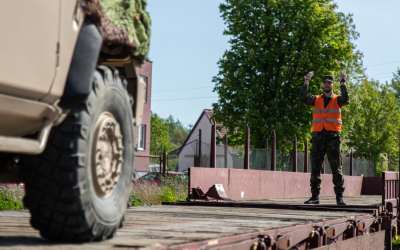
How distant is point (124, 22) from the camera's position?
12.9 ft

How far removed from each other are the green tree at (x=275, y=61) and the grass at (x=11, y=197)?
66.2ft

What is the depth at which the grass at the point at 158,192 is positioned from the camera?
44.6ft

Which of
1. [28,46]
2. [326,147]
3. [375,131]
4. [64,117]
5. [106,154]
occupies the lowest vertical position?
[106,154]

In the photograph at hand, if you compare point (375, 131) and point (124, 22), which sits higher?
point (375, 131)

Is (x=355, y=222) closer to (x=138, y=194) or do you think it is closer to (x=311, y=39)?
(x=138, y=194)

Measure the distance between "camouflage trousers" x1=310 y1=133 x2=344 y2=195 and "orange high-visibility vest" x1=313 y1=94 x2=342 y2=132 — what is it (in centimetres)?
16

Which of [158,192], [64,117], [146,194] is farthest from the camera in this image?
[158,192]

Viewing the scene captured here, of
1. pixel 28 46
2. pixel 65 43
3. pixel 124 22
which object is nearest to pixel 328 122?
pixel 124 22

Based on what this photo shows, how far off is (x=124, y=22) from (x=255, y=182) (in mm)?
11495

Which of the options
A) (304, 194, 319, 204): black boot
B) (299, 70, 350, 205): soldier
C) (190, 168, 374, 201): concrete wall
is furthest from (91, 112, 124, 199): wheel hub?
(190, 168, 374, 201): concrete wall

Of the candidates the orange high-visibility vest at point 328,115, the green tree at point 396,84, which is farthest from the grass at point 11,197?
the green tree at point 396,84

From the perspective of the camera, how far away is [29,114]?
319 cm

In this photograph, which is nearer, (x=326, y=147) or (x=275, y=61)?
(x=326, y=147)

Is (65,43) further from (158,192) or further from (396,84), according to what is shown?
(396,84)
